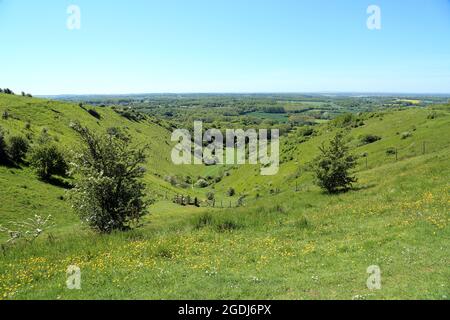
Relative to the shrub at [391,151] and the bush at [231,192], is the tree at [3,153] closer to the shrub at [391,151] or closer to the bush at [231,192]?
the bush at [231,192]

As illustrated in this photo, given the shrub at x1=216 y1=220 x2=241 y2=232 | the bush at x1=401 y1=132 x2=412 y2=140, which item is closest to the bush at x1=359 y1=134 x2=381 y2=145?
the bush at x1=401 y1=132 x2=412 y2=140

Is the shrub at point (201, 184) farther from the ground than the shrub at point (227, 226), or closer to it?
closer to it

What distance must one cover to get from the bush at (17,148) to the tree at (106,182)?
36694mm

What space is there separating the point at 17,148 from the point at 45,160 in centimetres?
499

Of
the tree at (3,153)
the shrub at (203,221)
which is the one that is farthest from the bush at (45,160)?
the shrub at (203,221)

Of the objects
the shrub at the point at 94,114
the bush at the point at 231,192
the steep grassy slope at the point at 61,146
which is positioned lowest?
the bush at the point at 231,192

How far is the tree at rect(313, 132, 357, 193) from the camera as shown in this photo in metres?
31.8

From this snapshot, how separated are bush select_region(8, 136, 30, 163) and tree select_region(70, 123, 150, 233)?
36.7m

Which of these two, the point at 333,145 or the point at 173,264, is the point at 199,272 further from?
the point at 333,145

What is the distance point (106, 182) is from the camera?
66.4 ft

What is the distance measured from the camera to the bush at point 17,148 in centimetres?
5186

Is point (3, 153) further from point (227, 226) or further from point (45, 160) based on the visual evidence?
point (227, 226)

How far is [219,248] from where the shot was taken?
1573 cm
